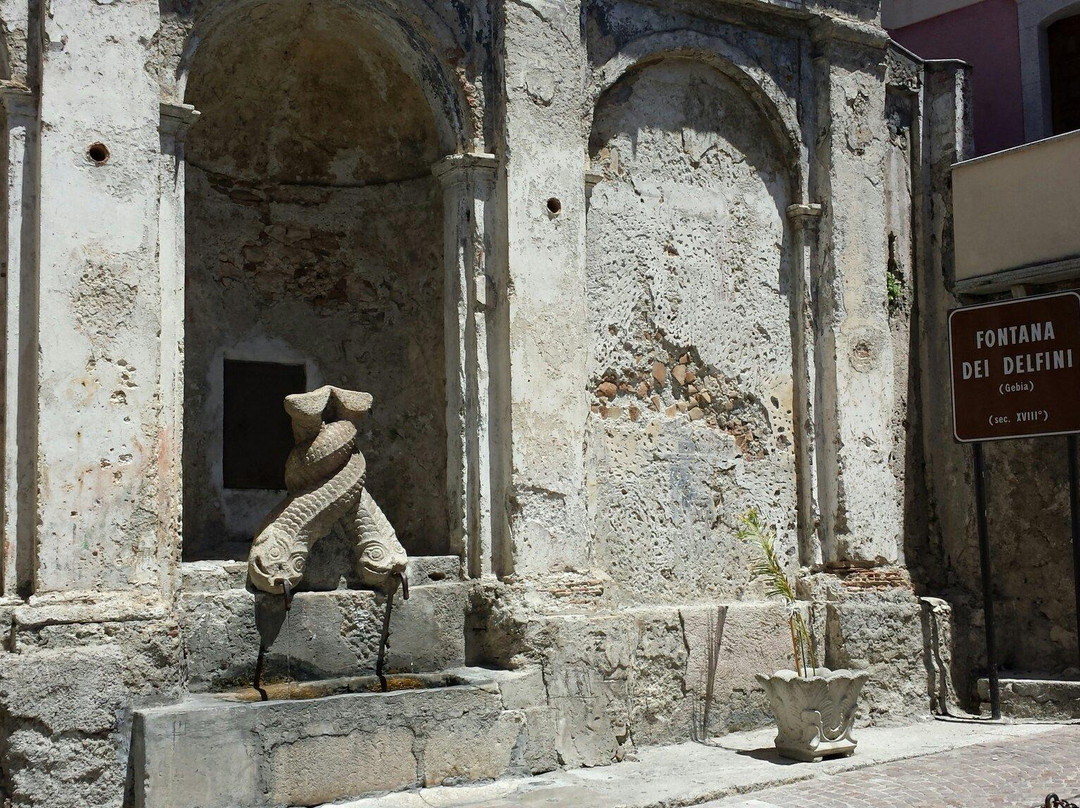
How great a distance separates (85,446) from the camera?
6.17 m

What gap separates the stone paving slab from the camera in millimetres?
6469

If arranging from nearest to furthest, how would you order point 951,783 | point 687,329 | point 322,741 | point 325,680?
point 322,741
point 325,680
point 951,783
point 687,329

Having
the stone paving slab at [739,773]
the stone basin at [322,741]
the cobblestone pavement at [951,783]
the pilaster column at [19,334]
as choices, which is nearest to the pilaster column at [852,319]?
the stone paving slab at [739,773]

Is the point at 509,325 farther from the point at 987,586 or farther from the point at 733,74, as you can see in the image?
the point at 987,586

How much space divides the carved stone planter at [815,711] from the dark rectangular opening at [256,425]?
3.33 meters

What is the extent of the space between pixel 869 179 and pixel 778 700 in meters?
3.88

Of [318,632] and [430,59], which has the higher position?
[430,59]

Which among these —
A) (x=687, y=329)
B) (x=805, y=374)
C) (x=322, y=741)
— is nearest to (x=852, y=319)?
(x=805, y=374)

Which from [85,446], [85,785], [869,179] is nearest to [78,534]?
[85,446]

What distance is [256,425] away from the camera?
8.20m

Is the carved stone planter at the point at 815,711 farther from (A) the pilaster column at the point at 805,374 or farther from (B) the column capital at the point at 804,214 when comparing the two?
(B) the column capital at the point at 804,214

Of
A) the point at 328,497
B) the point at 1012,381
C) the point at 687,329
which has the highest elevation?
the point at 687,329

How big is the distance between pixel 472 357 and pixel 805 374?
269 centimetres

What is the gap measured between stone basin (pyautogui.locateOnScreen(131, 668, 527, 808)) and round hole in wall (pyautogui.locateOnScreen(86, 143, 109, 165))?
2619 millimetres
